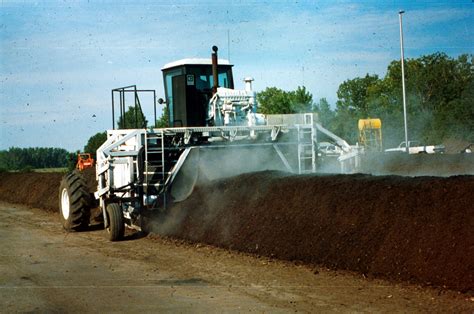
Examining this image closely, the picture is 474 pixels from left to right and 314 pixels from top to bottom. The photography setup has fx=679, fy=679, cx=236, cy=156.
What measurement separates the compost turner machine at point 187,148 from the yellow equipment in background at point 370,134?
17.3m

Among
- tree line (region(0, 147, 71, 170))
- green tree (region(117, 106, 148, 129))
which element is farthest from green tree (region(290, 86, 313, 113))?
tree line (region(0, 147, 71, 170))

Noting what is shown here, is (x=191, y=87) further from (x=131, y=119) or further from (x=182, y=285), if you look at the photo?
(x=182, y=285)

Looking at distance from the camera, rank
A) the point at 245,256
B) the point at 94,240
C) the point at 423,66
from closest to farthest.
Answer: the point at 245,256 → the point at 94,240 → the point at 423,66

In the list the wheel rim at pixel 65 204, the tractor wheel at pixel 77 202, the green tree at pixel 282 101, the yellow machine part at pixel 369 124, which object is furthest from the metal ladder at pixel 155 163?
the yellow machine part at pixel 369 124

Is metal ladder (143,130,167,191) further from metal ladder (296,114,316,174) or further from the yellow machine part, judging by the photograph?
the yellow machine part

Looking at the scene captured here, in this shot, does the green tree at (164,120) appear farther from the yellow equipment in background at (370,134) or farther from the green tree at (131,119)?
the yellow equipment in background at (370,134)

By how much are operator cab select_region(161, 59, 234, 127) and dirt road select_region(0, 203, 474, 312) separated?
4285 millimetres

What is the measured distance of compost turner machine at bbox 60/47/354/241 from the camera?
613 inches

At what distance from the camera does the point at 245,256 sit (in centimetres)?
1197

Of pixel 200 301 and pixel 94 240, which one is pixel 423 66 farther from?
pixel 200 301

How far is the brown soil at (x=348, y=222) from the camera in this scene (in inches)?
348

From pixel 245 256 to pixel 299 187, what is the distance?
162 centimetres

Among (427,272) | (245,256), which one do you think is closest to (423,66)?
(245,256)

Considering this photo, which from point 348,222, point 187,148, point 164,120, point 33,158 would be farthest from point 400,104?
point 33,158
